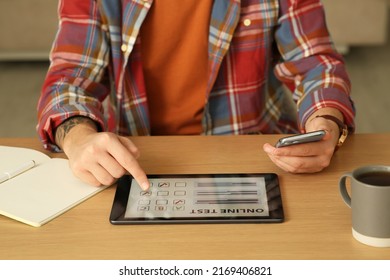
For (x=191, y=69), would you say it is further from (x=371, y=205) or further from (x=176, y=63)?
(x=371, y=205)

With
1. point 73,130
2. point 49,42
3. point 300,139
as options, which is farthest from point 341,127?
point 49,42

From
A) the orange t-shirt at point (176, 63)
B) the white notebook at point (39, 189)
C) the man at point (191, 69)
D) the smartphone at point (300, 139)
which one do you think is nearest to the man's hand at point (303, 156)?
the smartphone at point (300, 139)

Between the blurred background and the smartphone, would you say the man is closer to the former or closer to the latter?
the smartphone

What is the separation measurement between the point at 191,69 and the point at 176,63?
4 cm

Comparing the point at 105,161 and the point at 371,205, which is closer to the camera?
the point at 371,205

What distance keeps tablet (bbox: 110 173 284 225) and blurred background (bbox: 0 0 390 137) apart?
2472 mm

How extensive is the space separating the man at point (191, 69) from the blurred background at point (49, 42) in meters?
2.01

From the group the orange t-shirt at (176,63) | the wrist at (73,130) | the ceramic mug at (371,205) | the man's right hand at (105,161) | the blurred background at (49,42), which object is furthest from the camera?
the blurred background at (49,42)

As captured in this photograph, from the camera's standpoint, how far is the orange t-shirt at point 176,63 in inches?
60.6

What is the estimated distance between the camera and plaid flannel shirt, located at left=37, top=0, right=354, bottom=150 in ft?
4.62

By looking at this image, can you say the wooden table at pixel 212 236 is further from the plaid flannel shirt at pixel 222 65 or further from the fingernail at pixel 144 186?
the plaid flannel shirt at pixel 222 65

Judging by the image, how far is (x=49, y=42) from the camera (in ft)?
12.9

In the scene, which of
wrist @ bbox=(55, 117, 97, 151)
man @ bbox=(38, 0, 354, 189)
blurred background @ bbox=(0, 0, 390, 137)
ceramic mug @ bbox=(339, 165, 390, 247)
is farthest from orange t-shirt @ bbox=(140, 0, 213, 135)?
blurred background @ bbox=(0, 0, 390, 137)
